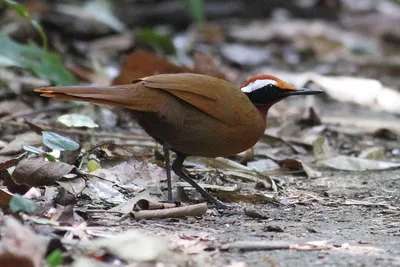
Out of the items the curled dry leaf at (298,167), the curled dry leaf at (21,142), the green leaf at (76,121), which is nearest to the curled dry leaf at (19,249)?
the green leaf at (76,121)

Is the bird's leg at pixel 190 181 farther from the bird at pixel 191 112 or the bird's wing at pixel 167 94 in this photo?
the bird's wing at pixel 167 94

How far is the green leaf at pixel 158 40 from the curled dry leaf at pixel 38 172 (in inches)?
182

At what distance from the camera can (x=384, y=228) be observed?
3.48m

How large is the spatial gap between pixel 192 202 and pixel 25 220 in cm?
121

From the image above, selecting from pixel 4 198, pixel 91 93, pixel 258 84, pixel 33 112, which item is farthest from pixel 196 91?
pixel 33 112

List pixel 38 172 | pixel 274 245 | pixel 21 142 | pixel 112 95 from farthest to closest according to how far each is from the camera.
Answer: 1. pixel 21 142
2. pixel 112 95
3. pixel 38 172
4. pixel 274 245

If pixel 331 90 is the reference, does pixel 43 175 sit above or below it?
below

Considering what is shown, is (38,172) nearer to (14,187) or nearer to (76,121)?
(14,187)

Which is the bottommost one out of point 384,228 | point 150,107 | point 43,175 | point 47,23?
point 384,228

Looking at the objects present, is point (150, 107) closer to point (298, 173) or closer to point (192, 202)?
point (192, 202)

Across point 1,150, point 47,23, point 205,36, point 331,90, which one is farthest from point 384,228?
point 205,36

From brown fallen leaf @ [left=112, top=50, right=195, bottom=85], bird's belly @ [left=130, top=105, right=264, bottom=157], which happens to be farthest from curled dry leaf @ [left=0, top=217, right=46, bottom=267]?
brown fallen leaf @ [left=112, top=50, right=195, bottom=85]

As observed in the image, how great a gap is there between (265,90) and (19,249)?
2010mm

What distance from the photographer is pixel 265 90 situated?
13.4 ft
